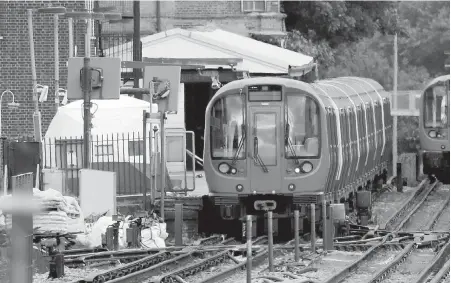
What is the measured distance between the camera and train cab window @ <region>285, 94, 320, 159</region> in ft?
71.6

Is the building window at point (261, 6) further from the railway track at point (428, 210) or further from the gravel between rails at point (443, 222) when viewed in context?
the gravel between rails at point (443, 222)

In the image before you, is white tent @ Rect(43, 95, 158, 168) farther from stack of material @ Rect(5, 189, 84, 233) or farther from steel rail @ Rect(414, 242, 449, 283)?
steel rail @ Rect(414, 242, 449, 283)

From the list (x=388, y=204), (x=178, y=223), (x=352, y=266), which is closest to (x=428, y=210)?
(x=388, y=204)

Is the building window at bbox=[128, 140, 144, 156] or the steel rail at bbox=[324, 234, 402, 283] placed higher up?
the building window at bbox=[128, 140, 144, 156]

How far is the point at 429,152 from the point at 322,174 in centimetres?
1188

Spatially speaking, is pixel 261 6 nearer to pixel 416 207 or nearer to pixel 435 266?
pixel 416 207

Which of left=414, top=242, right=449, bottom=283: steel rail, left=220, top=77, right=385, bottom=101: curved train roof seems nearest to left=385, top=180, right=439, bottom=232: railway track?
left=220, top=77, right=385, bottom=101: curved train roof

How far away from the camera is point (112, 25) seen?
4319cm

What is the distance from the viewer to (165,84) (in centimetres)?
2230

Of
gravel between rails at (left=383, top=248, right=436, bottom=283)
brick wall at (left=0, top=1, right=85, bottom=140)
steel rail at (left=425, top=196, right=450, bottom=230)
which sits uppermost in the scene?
brick wall at (left=0, top=1, right=85, bottom=140)

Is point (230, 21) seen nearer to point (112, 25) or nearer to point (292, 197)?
point (112, 25)

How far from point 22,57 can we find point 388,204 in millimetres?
8643

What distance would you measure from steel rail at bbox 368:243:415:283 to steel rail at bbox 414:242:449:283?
0.50 m

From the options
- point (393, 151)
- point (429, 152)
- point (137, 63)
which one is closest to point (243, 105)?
point (137, 63)
